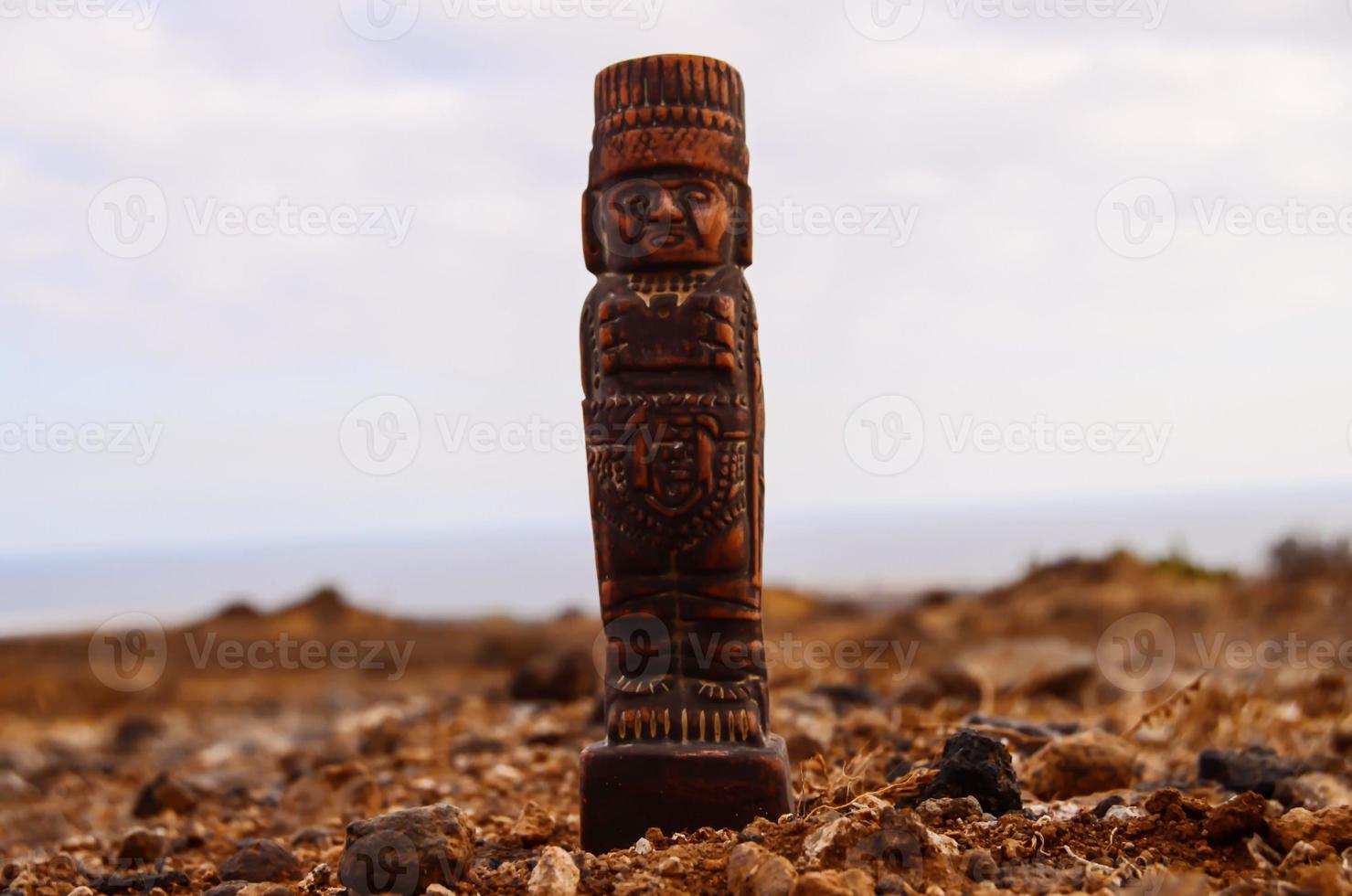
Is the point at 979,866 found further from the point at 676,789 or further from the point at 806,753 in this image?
the point at 806,753

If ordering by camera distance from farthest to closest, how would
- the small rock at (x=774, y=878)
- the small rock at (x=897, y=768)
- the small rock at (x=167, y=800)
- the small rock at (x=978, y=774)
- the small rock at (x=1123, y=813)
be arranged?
the small rock at (x=167, y=800), the small rock at (x=897, y=768), the small rock at (x=978, y=774), the small rock at (x=1123, y=813), the small rock at (x=774, y=878)

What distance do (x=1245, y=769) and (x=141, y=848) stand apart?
16.9 feet

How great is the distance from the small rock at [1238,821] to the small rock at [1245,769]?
65.2 inches

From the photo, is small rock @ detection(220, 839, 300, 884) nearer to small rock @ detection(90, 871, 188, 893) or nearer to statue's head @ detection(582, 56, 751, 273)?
small rock @ detection(90, 871, 188, 893)

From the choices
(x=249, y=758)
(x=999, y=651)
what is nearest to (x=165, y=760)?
(x=249, y=758)

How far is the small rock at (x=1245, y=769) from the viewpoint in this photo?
573cm

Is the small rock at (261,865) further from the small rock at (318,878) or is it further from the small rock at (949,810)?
the small rock at (949,810)

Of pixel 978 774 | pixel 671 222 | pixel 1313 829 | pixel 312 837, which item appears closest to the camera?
pixel 1313 829

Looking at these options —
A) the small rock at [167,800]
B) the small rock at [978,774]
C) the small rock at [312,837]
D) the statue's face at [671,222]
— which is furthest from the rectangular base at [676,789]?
the small rock at [167,800]

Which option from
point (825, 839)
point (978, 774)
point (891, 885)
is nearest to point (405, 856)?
point (825, 839)

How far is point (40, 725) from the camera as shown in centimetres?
1501

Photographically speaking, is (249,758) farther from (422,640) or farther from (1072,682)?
(422,640)

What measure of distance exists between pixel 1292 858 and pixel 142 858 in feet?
16.3

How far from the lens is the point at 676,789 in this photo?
16.8 ft
